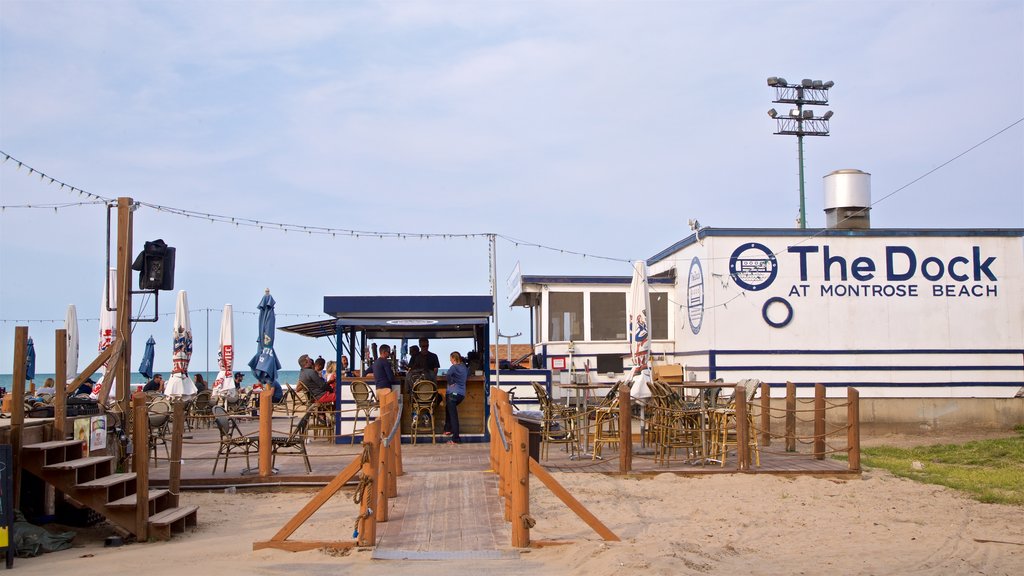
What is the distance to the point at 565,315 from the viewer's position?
1880cm

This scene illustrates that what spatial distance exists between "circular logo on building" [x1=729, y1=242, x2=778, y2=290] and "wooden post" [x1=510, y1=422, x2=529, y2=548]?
11.1m

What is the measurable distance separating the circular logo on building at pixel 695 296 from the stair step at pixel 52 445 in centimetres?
1144

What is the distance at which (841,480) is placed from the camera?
1095cm

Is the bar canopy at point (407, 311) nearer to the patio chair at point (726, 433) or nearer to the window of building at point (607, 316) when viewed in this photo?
the window of building at point (607, 316)

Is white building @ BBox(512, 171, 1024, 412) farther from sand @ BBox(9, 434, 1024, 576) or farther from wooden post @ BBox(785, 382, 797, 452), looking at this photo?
sand @ BBox(9, 434, 1024, 576)

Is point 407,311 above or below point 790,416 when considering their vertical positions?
above

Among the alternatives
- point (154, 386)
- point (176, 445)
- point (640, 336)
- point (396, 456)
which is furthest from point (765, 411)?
point (154, 386)

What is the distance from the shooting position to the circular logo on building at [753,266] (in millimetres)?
17609

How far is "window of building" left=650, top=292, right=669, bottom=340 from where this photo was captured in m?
19.2

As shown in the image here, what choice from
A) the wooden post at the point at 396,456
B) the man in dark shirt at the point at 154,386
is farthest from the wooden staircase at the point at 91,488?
the man in dark shirt at the point at 154,386

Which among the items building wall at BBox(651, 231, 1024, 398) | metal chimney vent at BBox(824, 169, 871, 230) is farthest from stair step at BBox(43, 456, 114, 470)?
metal chimney vent at BBox(824, 169, 871, 230)

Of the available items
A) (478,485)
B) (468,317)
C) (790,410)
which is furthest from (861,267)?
(478,485)

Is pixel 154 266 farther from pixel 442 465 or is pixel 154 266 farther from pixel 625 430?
pixel 625 430

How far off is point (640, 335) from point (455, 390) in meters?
2.80
